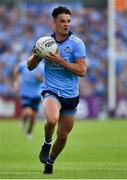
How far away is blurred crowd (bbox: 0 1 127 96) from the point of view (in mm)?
35250

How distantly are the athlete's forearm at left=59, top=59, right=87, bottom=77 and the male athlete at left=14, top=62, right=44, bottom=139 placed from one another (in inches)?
458

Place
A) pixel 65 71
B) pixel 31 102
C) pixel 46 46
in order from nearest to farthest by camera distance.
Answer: pixel 46 46, pixel 65 71, pixel 31 102

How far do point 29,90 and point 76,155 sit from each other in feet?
25.7

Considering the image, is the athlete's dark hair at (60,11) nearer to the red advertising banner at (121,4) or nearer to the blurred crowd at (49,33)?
the blurred crowd at (49,33)

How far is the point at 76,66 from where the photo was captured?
11.5 meters

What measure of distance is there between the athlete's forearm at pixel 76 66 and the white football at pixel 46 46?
0.22m

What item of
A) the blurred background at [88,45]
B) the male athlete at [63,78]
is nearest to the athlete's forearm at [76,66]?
the male athlete at [63,78]

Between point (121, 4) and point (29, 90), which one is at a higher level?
point (29, 90)

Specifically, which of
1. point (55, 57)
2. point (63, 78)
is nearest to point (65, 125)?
point (63, 78)

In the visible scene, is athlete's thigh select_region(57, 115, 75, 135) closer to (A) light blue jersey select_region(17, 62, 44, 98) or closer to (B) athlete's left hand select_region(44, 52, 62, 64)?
(B) athlete's left hand select_region(44, 52, 62, 64)

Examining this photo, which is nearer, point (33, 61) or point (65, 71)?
point (65, 71)

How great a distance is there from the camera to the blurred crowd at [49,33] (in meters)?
35.2

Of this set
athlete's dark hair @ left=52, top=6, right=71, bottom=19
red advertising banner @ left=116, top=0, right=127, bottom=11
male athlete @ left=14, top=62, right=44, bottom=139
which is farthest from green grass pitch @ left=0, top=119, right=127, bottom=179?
red advertising banner @ left=116, top=0, right=127, bottom=11

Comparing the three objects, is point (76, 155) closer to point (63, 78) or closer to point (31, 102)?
point (63, 78)
